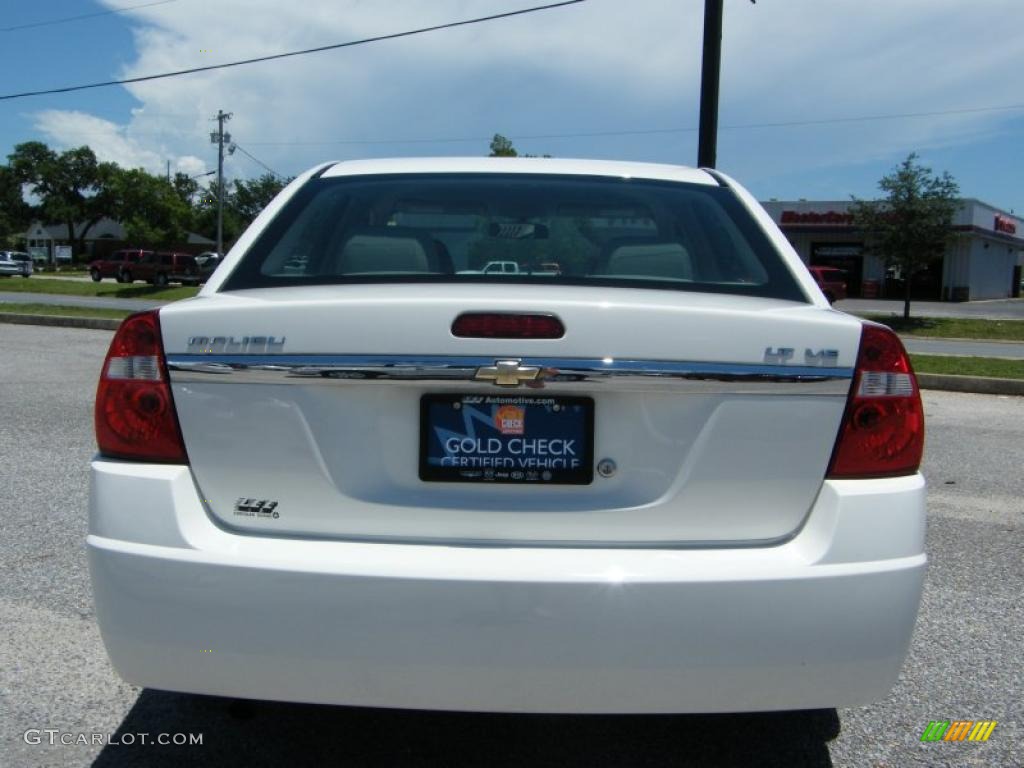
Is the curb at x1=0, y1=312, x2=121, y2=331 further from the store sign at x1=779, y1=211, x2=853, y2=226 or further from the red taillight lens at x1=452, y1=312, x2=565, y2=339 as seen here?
the store sign at x1=779, y1=211, x2=853, y2=226

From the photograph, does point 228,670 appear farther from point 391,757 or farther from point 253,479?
point 391,757

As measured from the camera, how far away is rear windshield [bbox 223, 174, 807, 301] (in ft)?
9.53

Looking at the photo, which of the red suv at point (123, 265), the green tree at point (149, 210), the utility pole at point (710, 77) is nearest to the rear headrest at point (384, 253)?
the utility pole at point (710, 77)

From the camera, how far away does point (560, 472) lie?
2129 millimetres

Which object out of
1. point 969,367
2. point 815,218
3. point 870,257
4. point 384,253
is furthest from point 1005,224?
point 384,253

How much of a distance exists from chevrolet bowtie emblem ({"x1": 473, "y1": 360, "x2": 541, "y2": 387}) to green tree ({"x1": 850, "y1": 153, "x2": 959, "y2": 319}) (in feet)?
91.3

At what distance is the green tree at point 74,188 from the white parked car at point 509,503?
10087cm

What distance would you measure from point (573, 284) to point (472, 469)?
560 millimetres

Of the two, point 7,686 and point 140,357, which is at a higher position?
point 140,357

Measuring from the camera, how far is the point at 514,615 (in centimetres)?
200

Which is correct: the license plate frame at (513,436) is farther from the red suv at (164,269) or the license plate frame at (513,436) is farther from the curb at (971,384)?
the red suv at (164,269)

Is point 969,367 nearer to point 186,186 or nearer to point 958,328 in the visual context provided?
point 958,328

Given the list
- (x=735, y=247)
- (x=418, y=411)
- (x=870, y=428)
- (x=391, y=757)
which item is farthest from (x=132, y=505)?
(x=735, y=247)
